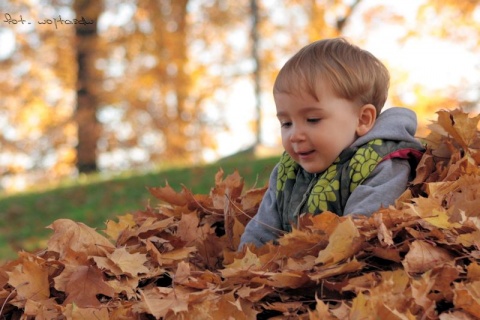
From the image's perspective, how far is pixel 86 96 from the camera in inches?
670

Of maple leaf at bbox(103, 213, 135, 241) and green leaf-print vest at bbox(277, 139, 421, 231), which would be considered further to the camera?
maple leaf at bbox(103, 213, 135, 241)

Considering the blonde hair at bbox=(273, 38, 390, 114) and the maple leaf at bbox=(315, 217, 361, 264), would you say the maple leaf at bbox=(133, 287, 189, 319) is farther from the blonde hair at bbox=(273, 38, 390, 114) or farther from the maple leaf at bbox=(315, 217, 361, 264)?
the blonde hair at bbox=(273, 38, 390, 114)

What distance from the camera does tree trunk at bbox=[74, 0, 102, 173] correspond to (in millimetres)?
16281

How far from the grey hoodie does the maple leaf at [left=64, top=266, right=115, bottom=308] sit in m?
0.53

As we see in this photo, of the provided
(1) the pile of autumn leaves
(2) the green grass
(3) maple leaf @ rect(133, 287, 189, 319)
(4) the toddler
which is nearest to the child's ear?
(4) the toddler

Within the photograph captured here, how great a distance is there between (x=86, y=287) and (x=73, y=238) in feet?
0.97

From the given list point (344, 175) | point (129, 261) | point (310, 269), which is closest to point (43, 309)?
point (129, 261)

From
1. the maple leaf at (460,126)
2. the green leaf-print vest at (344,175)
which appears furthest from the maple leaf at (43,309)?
the maple leaf at (460,126)

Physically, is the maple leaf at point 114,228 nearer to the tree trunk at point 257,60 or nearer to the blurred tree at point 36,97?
the tree trunk at point 257,60

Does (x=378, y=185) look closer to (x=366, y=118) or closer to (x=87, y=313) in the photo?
(x=366, y=118)

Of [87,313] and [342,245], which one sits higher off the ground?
[342,245]

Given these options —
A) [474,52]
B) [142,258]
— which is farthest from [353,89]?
[474,52]

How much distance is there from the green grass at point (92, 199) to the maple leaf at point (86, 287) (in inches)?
234

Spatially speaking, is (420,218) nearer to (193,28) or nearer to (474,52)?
(474,52)
